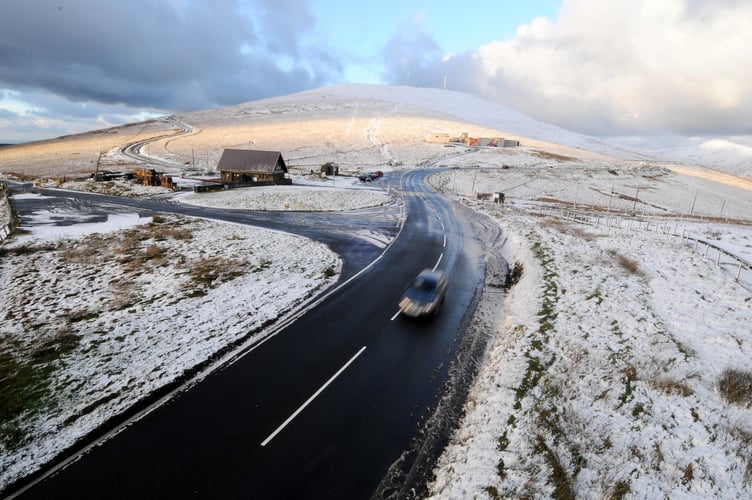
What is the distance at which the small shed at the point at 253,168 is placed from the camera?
64.4m

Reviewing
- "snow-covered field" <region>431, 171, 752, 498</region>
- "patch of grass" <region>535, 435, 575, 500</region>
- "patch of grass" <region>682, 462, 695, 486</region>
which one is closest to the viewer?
"patch of grass" <region>535, 435, 575, 500</region>

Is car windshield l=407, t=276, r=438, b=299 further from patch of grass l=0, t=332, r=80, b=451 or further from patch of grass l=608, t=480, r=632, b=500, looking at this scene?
patch of grass l=0, t=332, r=80, b=451

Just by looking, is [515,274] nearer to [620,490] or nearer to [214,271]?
[620,490]

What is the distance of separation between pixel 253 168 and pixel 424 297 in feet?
184

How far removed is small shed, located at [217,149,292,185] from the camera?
64.4 meters

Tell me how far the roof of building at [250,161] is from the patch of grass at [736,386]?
62.6 m

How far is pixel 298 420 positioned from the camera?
10.9 meters

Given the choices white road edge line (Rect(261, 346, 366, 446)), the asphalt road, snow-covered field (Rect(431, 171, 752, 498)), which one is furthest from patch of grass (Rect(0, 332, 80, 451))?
snow-covered field (Rect(431, 171, 752, 498))

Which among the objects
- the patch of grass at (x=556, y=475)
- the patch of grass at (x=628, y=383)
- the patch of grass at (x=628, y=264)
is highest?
the patch of grass at (x=628, y=264)

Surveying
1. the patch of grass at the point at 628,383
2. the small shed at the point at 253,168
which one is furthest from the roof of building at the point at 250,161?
the patch of grass at the point at 628,383

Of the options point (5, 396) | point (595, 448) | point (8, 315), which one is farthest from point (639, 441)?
point (8, 315)

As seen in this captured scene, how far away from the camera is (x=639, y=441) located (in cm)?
975

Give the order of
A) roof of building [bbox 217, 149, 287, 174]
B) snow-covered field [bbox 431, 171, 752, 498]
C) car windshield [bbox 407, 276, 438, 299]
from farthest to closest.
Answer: roof of building [bbox 217, 149, 287, 174] → car windshield [bbox 407, 276, 438, 299] → snow-covered field [bbox 431, 171, 752, 498]

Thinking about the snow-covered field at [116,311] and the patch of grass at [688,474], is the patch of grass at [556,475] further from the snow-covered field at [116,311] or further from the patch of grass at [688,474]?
the snow-covered field at [116,311]
